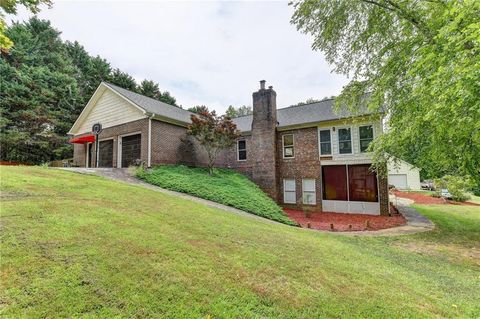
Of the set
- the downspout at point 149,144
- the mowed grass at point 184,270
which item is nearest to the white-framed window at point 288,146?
the downspout at point 149,144

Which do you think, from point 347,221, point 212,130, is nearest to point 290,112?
point 212,130

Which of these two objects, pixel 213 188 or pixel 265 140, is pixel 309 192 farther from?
pixel 213 188

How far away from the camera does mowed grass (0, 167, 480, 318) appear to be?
8.97 ft

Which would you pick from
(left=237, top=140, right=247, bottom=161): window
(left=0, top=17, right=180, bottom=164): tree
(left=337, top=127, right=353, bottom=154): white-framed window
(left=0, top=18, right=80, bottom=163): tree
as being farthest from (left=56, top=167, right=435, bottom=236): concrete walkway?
(left=0, top=17, right=180, bottom=164): tree

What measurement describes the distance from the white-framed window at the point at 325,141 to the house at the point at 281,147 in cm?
6

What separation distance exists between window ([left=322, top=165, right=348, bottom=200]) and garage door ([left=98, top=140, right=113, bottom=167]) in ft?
47.2

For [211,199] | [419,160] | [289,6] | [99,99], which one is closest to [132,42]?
[99,99]

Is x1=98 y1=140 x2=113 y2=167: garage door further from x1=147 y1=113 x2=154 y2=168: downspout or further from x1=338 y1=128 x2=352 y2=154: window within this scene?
x1=338 y1=128 x2=352 y2=154: window

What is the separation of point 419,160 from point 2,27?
44.0 ft

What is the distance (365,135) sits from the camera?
1433cm

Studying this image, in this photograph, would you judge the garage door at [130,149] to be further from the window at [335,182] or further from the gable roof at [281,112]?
the window at [335,182]

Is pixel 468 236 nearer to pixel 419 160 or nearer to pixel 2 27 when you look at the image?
pixel 419 160

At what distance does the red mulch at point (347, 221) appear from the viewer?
10.8 metres

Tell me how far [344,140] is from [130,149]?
44.0 ft
